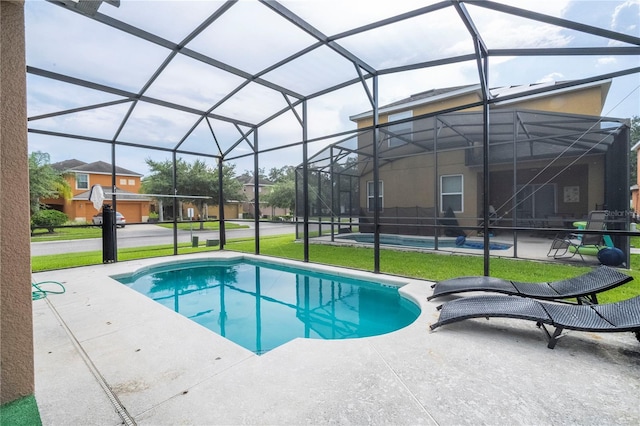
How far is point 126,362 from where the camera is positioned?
2.34 m

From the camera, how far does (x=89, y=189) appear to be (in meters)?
18.8

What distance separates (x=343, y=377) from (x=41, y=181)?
60.3ft

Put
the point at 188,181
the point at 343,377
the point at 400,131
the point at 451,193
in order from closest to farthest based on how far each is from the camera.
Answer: the point at 343,377, the point at 400,131, the point at 451,193, the point at 188,181

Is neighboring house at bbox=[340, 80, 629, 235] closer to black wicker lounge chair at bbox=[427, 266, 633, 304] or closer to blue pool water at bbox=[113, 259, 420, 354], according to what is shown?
blue pool water at bbox=[113, 259, 420, 354]

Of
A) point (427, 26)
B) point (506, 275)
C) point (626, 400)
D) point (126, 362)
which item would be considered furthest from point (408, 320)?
point (427, 26)

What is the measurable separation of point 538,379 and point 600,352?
87 cm

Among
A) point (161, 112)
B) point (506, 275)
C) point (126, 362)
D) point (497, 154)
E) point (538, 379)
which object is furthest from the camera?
point (497, 154)

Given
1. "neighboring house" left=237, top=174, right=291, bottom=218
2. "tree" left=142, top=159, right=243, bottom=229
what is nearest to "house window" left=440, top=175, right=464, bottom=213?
"neighboring house" left=237, top=174, right=291, bottom=218

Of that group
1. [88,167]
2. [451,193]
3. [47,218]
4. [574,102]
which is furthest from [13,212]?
[88,167]

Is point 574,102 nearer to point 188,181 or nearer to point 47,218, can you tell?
point 188,181

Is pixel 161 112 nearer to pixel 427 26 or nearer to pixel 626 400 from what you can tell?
pixel 427 26

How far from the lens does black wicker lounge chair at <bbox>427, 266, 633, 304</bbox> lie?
303cm

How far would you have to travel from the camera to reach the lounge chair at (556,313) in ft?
7.43

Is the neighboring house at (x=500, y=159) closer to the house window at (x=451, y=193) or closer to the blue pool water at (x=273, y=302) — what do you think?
the house window at (x=451, y=193)
